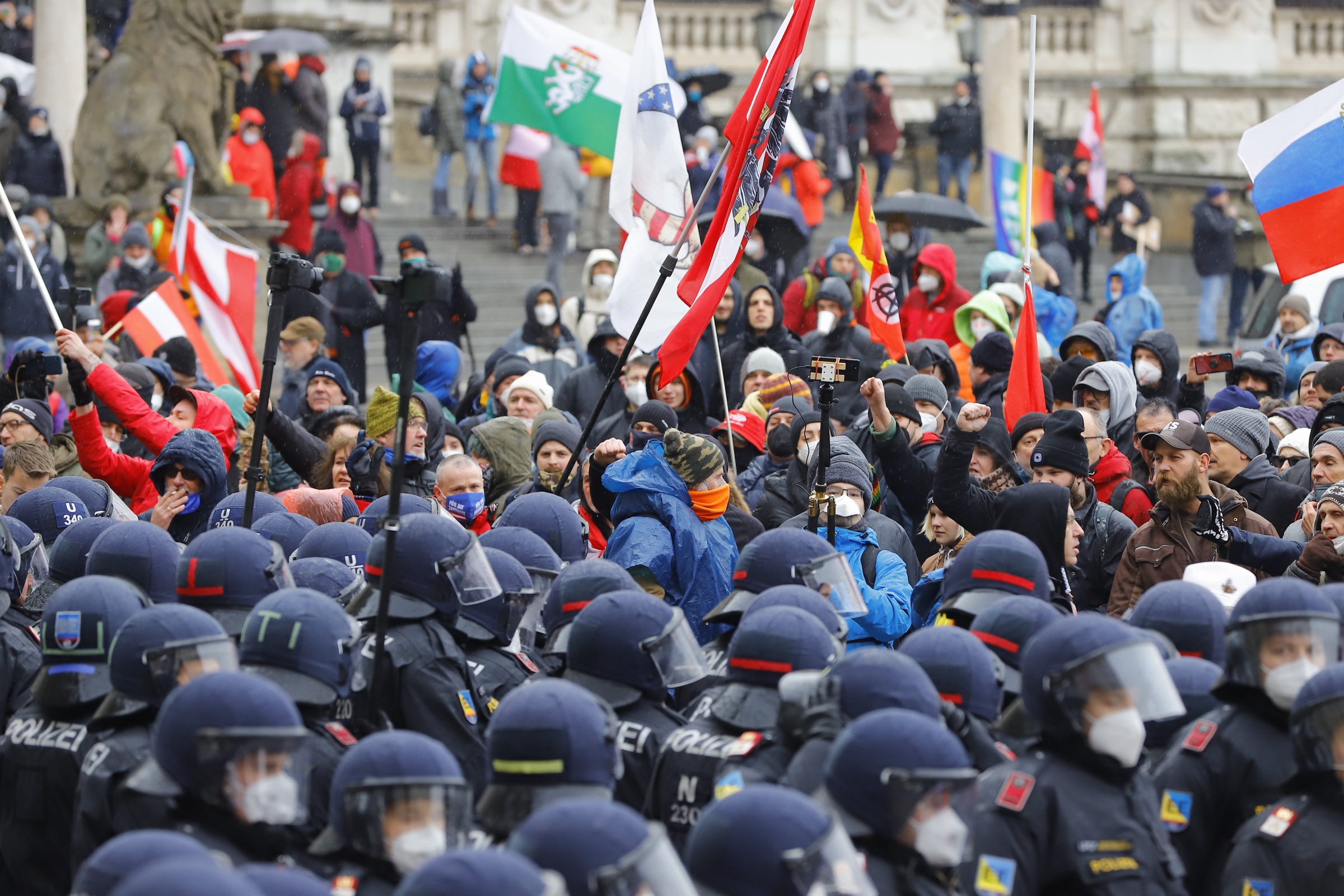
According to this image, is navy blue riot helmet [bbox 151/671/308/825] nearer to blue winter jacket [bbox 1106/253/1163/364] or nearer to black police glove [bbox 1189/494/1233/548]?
black police glove [bbox 1189/494/1233/548]

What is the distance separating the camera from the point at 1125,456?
8.89 metres

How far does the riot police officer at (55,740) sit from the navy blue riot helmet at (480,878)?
2.19 m

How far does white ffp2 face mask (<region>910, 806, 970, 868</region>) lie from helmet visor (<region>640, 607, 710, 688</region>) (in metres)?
1.41

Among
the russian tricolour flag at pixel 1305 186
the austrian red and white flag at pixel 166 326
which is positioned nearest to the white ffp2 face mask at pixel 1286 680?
the russian tricolour flag at pixel 1305 186

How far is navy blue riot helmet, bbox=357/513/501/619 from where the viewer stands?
240 inches

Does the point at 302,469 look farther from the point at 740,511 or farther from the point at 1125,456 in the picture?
the point at 1125,456

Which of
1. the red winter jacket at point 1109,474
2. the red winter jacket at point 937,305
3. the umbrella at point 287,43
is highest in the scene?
the umbrella at point 287,43

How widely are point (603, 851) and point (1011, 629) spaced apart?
2.24 m

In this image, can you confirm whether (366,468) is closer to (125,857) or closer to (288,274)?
(288,274)

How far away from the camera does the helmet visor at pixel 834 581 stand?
6.33 m

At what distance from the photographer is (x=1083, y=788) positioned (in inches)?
187

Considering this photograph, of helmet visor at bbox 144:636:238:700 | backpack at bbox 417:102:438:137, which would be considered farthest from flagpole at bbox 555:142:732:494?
backpack at bbox 417:102:438:137

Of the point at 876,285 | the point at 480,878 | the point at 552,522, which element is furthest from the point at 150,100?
the point at 480,878

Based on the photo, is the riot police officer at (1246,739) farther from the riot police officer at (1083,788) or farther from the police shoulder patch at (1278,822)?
the riot police officer at (1083,788)
